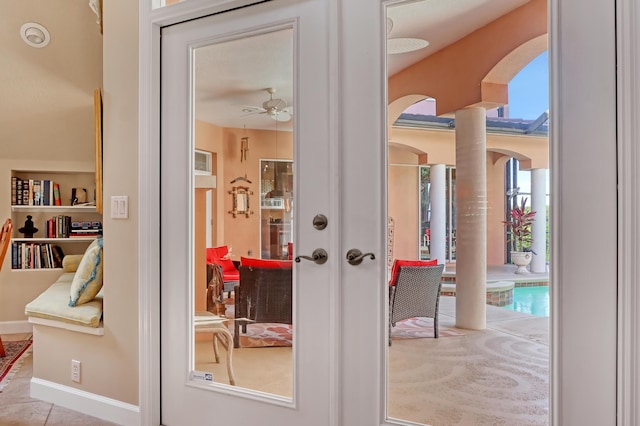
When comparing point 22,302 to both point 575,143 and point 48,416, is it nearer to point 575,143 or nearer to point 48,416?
point 48,416

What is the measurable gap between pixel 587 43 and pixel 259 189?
1347mm

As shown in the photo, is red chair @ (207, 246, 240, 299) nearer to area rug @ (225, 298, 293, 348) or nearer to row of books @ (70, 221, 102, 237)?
area rug @ (225, 298, 293, 348)

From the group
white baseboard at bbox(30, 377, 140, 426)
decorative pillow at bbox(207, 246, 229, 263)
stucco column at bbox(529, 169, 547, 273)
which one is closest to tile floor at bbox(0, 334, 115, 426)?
white baseboard at bbox(30, 377, 140, 426)

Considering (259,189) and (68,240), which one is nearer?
(259,189)

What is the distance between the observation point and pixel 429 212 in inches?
71.6

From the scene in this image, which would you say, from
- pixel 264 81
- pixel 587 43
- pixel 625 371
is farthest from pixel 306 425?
pixel 587 43

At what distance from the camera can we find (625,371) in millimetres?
1459

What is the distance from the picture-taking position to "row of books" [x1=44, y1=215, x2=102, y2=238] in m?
4.91

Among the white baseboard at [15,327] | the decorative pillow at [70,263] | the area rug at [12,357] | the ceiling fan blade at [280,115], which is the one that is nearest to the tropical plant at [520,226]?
the ceiling fan blade at [280,115]

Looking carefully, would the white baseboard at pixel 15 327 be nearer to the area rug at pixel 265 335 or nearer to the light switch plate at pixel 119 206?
the light switch plate at pixel 119 206

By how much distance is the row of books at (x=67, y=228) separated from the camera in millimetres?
4906

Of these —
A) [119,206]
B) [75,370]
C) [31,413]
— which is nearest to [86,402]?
[75,370]

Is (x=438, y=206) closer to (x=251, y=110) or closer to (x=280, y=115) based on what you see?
(x=280, y=115)

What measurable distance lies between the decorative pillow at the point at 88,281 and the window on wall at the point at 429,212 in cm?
184
